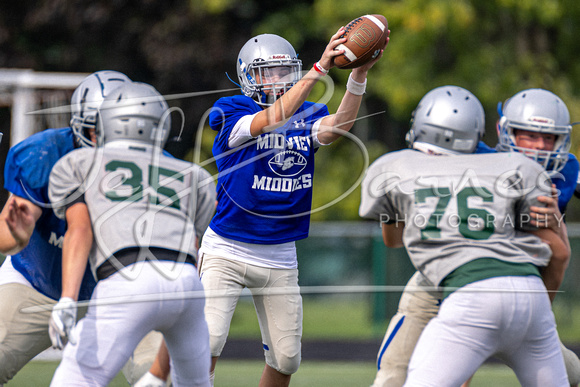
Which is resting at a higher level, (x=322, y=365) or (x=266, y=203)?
(x=266, y=203)

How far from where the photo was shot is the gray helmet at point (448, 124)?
11.0 ft

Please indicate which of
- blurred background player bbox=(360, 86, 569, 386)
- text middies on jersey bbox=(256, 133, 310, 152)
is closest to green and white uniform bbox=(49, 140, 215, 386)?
blurred background player bbox=(360, 86, 569, 386)

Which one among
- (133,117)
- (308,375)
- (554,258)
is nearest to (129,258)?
(133,117)

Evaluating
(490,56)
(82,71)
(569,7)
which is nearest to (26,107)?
(82,71)

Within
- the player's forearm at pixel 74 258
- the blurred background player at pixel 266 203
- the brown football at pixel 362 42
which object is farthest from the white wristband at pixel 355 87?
the player's forearm at pixel 74 258

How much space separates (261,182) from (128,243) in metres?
1.25

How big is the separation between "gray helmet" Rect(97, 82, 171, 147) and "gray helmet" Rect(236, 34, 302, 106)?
1.11 metres

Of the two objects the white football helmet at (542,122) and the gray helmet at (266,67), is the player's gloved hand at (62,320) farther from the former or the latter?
the white football helmet at (542,122)

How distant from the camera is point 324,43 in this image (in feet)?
43.4

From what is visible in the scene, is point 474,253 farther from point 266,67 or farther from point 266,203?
point 266,67

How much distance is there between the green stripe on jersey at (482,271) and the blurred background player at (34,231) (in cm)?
167

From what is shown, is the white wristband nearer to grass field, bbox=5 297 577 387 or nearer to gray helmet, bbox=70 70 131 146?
gray helmet, bbox=70 70 131 146

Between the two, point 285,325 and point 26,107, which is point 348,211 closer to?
point 26,107

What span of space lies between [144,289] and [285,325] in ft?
4.57
